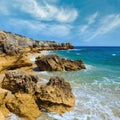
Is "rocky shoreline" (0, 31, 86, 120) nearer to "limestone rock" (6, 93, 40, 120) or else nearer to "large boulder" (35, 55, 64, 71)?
"limestone rock" (6, 93, 40, 120)

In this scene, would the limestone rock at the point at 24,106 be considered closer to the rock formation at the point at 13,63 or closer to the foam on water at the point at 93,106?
the foam on water at the point at 93,106

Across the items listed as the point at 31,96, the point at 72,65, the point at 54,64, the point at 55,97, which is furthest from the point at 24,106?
the point at 72,65

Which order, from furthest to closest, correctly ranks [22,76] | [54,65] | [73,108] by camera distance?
[54,65] → [22,76] → [73,108]

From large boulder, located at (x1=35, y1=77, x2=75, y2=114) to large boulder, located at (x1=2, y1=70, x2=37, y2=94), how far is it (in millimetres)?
467

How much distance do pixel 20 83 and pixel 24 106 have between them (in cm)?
157

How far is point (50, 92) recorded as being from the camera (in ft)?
30.2

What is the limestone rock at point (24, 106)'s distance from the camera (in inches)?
312

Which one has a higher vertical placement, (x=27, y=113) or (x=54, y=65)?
(x=54, y=65)

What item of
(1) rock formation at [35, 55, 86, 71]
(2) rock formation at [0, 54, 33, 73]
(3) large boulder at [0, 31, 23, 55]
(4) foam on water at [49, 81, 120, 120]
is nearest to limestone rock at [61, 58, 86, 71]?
(1) rock formation at [35, 55, 86, 71]

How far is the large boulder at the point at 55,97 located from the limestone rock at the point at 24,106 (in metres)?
0.49

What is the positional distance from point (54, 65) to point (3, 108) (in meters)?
13.6

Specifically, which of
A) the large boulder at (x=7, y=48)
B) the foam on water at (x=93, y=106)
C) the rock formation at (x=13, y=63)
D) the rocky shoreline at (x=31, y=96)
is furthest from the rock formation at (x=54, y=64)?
the rocky shoreline at (x=31, y=96)

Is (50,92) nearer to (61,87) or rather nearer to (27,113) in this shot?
(61,87)

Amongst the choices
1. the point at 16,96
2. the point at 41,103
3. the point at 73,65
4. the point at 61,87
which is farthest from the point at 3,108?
the point at 73,65
